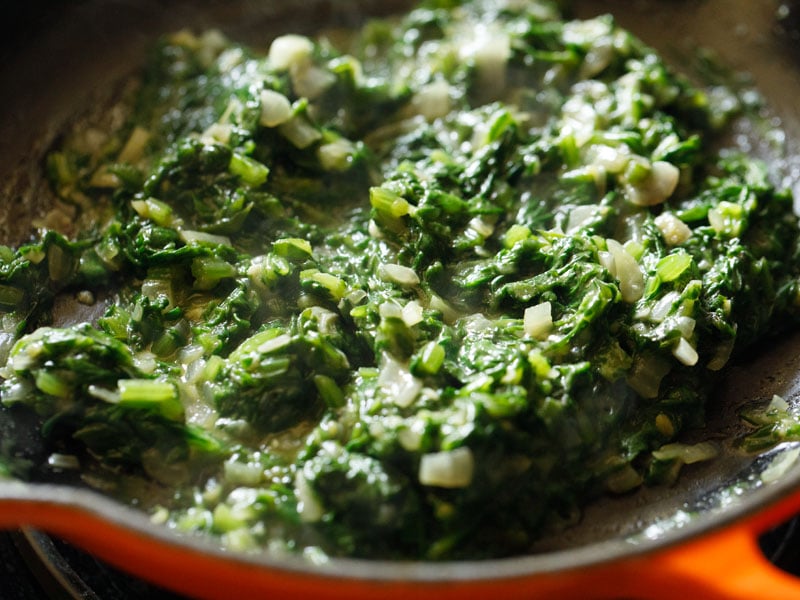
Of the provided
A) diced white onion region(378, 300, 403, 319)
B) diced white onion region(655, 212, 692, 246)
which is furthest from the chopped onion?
diced white onion region(655, 212, 692, 246)

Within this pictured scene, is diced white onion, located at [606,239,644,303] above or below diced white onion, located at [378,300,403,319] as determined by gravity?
below

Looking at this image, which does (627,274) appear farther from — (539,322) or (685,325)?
(539,322)

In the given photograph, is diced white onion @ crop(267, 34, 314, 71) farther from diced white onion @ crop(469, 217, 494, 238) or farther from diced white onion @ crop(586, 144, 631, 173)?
diced white onion @ crop(586, 144, 631, 173)

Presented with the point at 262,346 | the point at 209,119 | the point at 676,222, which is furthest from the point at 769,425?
the point at 209,119

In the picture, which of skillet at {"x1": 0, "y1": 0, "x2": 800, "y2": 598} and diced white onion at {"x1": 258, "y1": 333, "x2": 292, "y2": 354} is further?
diced white onion at {"x1": 258, "y1": 333, "x2": 292, "y2": 354}

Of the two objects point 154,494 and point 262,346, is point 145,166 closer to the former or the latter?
point 262,346
